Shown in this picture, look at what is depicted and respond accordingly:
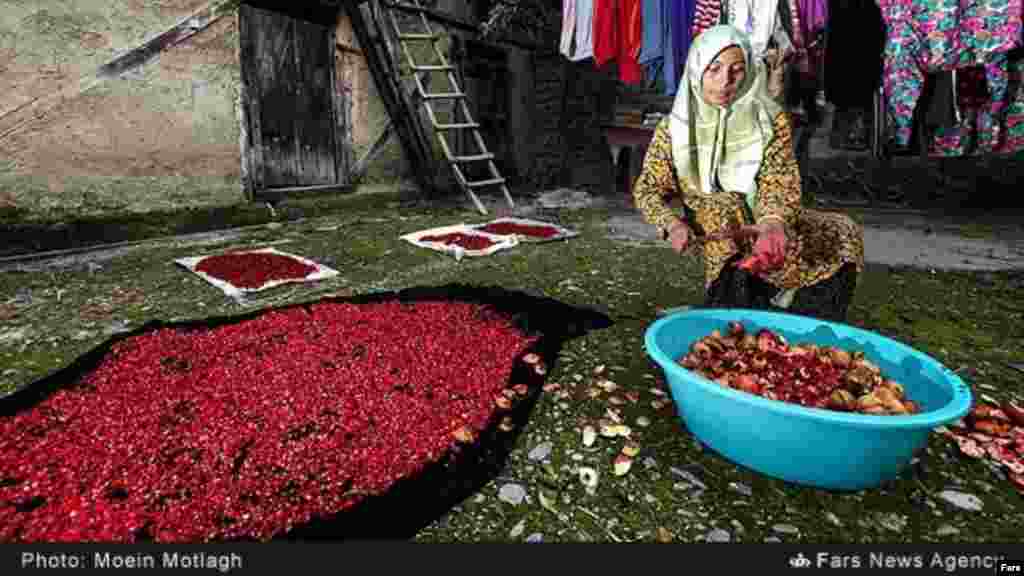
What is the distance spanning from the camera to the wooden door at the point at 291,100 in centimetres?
486

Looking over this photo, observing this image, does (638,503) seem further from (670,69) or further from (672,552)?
(670,69)

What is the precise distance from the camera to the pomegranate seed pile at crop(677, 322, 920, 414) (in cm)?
135

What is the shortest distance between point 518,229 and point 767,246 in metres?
2.93

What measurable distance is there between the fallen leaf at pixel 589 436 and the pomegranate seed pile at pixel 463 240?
7.95 feet

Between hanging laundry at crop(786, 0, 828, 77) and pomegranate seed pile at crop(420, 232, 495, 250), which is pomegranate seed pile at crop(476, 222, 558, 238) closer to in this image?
pomegranate seed pile at crop(420, 232, 495, 250)

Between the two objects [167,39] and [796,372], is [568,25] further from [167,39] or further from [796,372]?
[796,372]

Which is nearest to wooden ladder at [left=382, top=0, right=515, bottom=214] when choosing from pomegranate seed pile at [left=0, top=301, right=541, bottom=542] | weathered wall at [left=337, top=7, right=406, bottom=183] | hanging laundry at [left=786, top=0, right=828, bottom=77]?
weathered wall at [left=337, top=7, right=406, bottom=183]

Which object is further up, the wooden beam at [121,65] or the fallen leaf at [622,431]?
the wooden beam at [121,65]

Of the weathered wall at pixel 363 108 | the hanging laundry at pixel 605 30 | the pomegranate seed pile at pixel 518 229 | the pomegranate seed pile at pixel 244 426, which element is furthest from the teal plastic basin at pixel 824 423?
the weathered wall at pixel 363 108

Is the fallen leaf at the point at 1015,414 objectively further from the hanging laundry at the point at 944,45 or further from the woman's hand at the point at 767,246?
the hanging laundry at the point at 944,45

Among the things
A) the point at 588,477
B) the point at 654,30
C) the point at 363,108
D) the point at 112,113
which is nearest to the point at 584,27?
the point at 654,30

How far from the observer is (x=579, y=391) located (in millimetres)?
1902

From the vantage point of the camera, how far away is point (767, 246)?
179 cm

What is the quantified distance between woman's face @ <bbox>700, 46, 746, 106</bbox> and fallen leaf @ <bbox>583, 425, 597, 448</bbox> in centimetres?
136
